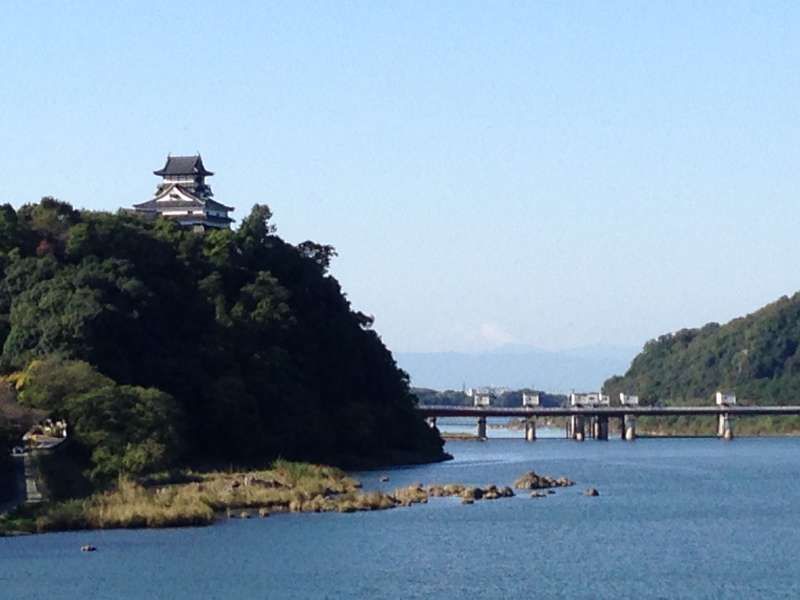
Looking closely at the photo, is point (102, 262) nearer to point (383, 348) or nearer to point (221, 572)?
point (383, 348)

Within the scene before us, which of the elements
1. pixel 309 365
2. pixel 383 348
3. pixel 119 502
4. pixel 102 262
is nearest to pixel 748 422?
pixel 383 348

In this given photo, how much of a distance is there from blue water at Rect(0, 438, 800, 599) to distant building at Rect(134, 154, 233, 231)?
59204 millimetres

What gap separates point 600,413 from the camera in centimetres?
16050

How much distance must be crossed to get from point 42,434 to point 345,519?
18.5 metres

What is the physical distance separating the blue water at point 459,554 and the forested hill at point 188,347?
14.5m

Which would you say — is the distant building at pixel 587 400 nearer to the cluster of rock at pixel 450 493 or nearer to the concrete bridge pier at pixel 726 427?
the concrete bridge pier at pixel 726 427

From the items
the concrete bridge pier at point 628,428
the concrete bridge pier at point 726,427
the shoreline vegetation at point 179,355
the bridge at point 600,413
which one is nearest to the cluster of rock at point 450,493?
the shoreline vegetation at point 179,355

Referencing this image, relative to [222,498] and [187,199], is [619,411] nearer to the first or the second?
[187,199]

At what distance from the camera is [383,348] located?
114562mm

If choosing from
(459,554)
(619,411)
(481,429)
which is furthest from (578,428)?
(459,554)

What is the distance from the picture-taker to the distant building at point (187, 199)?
127812 mm

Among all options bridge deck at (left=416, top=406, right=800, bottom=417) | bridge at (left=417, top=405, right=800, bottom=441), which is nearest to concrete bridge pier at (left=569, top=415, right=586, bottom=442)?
bridge at (left=417, top=405, right=800, bottom=441)

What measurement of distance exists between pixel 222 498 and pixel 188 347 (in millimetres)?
28355

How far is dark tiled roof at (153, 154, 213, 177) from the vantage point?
13062cm
